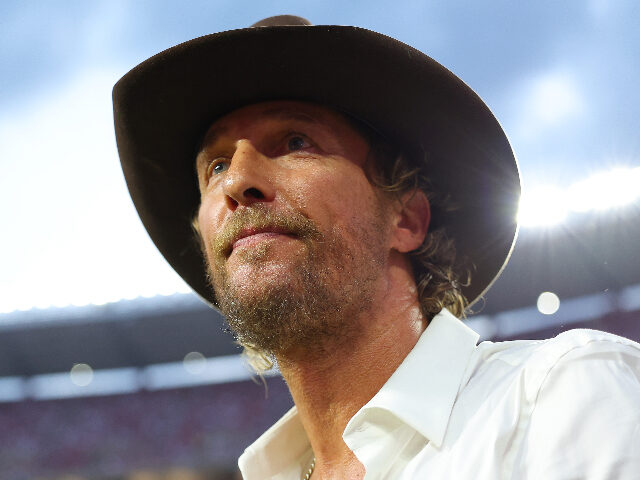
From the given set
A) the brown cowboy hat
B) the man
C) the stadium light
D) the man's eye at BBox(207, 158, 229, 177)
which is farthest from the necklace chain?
the stadium light

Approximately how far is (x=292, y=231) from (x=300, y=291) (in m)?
0.15

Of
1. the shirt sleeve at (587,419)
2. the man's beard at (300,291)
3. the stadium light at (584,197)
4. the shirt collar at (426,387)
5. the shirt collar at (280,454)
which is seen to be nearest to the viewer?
the shirt sleeve at (587,419)

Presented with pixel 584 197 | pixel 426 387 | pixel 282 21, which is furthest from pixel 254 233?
pixel 584 197

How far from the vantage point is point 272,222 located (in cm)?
150

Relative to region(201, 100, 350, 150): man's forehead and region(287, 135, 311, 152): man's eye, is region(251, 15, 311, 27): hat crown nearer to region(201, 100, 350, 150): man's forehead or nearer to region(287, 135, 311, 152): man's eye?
region(201, 100, 350, 150): man's forehead

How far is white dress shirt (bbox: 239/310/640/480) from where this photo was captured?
0.95 meters

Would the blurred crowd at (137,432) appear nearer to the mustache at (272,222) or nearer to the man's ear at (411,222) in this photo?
the man's ear at (411,222)

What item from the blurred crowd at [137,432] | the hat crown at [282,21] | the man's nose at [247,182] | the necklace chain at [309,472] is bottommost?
the blurred crowd at [137,432]

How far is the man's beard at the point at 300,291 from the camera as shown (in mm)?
1478

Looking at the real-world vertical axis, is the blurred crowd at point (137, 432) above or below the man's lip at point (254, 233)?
below

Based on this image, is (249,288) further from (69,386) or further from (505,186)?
(69,386)

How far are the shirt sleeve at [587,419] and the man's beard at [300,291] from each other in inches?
23.0

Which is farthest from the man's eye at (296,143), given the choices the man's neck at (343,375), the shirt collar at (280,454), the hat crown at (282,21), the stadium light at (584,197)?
the stadium light at (584,197)

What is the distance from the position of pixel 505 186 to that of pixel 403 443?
0.90 meters
